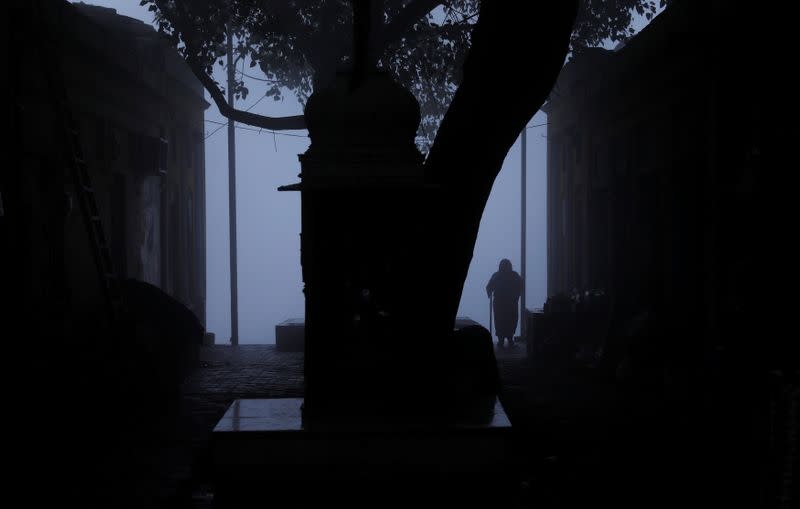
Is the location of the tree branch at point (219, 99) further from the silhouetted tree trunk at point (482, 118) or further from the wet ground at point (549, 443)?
the silhouetted tree trunk at point (482, 118)

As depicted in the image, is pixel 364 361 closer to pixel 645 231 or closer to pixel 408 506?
pixel 408 506

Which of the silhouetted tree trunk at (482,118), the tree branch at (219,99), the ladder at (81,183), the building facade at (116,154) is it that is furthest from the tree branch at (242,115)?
the silhouetted tree trunk at (482,118)

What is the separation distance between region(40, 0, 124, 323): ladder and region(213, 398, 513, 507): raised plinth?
686 centimetres

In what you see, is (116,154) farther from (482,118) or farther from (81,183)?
(482,118)

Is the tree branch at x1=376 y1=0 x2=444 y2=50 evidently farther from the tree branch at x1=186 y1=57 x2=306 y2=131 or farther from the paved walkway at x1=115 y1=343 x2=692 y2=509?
the paved walkway at x1=115 y1=343 x2=692 y2=509

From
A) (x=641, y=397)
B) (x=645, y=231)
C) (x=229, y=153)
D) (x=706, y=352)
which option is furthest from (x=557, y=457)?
(x=229, y=153)

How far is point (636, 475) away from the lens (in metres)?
6.88

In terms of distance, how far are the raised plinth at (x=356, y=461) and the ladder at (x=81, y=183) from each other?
686cm

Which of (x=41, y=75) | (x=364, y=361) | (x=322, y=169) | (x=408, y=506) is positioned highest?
(x=41, y=75)

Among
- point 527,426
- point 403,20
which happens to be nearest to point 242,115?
point 403,20

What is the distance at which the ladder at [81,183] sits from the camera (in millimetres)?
10383

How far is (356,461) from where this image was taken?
3.73m

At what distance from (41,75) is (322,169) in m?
8.23

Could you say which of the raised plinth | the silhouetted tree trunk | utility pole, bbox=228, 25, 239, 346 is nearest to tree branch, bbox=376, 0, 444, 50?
utility pole, bbox=228, 25, 239, 346
